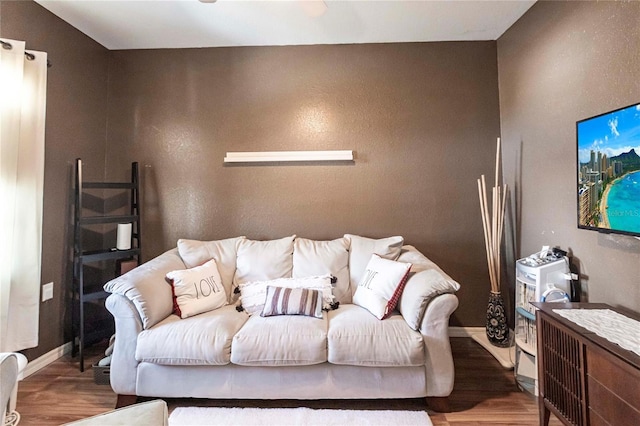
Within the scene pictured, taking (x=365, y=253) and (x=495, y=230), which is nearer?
(x=365, y=253)

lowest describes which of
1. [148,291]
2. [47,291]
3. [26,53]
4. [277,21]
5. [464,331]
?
[464,331]

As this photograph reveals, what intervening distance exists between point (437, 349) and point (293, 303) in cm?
94

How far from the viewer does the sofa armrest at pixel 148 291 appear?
1.87m

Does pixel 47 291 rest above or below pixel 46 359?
above

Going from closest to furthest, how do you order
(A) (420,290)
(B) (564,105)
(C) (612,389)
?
(C) (612,389), (A) (420,290), (B) (564,105)

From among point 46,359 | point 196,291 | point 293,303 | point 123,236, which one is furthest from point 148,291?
point 46,359

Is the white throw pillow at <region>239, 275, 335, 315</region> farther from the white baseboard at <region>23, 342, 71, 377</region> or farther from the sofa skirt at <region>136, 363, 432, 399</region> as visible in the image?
the white baseboard at <region>23, 342, 71, 377</region>

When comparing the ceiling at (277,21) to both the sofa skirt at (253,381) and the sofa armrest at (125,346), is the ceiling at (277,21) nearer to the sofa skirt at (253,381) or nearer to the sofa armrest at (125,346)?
the sofa armrest at (125,346)

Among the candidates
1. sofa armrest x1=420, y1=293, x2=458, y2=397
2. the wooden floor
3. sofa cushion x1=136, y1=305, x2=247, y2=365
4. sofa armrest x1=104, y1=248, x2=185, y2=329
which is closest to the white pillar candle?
sofa armrest x1=104, y1=248, x2=185, y2=329

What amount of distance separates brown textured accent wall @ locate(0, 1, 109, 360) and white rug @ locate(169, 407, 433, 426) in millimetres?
1474

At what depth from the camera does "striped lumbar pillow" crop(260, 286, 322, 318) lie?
2084mm

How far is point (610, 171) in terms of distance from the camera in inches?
63.1

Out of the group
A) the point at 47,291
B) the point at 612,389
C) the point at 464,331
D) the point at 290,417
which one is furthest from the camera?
the point at 464,331

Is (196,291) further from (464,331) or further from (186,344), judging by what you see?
(464,331)
